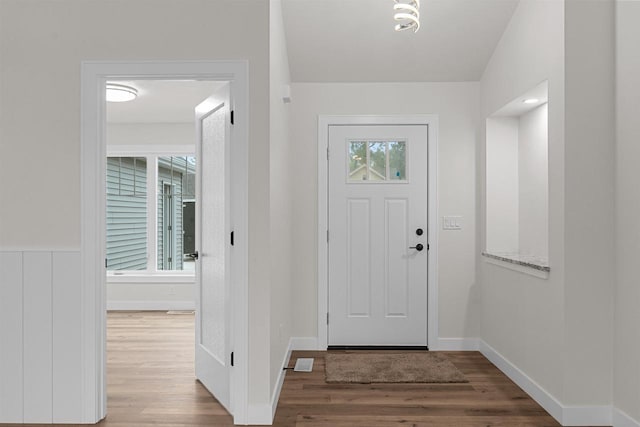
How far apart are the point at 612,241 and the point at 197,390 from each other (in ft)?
8.88

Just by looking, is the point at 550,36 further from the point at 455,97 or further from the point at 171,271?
the point at 171,271

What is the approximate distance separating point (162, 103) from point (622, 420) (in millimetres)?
4710

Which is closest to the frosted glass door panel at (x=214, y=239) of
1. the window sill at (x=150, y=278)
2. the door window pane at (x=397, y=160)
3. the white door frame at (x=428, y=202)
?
the white door frame at (x=428, y=202)

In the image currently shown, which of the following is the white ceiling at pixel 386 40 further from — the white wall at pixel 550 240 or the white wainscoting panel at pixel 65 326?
the white wainscoting panel at pixel 65 326

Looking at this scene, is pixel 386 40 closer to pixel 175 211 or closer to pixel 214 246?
pixel 214 246

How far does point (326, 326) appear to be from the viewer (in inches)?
156

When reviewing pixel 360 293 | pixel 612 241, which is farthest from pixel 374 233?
pixel 612 241

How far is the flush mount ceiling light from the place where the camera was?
420cm

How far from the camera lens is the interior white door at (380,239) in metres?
3.96

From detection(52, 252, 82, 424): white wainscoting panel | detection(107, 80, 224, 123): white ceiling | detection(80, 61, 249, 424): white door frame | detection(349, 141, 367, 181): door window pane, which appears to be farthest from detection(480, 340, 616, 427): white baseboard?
detection(107, 80, 224, 123): white ceiling

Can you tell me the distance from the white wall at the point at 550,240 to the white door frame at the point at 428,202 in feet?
1.50

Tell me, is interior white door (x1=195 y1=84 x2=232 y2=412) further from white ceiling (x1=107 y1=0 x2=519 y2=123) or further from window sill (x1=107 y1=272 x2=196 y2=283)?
window sill (x1=107 y1=272 x2=196 y2=283)

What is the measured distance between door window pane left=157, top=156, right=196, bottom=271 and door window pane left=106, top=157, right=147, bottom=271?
0.21 metres

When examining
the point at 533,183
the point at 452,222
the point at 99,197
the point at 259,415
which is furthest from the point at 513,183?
the point at 99,197
